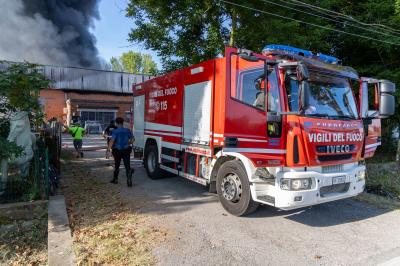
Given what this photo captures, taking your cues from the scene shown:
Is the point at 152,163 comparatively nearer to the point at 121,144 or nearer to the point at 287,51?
the point at 121,144

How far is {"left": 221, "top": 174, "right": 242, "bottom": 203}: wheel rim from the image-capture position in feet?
19.0

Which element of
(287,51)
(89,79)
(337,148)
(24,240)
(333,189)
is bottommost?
(24,240)

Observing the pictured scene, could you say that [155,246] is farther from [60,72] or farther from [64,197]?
[60,72]

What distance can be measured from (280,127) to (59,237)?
149 inches

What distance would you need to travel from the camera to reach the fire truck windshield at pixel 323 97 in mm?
5273

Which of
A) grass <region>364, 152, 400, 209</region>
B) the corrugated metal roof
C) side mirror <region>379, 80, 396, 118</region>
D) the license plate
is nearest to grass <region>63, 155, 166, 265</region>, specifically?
the license plate

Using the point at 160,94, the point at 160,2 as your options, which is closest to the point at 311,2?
the point at 160,2

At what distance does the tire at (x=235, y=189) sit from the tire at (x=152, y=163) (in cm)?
315

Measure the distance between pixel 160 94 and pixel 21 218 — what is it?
14.3 ft

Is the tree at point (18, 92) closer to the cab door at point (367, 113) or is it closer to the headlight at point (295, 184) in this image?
the headlight at point (295, 184)

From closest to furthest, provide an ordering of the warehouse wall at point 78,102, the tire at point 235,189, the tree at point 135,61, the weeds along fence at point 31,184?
the tire at point 235,189
the weeds along fence at point 31,184
the warehouse wall at point 78,102
the tree at point 135,61

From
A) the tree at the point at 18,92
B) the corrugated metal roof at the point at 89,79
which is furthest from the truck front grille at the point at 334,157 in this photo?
the corrugated metal roof at the point at 89,79

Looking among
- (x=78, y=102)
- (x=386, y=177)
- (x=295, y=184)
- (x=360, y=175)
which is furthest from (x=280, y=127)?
(x=78, y=102)

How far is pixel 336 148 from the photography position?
5.55 metres
